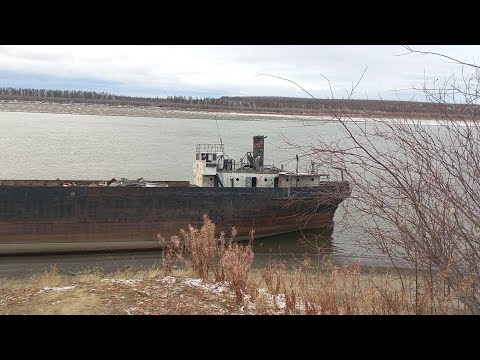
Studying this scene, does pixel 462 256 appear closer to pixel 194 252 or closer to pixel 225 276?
pixel 225 276

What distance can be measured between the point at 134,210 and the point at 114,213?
96 centimetres

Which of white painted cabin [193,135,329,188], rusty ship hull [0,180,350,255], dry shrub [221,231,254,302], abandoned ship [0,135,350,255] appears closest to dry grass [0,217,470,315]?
dry shrub [221,231,254,302]

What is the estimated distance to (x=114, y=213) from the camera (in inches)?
760

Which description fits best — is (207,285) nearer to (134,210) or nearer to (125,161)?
(134,210)

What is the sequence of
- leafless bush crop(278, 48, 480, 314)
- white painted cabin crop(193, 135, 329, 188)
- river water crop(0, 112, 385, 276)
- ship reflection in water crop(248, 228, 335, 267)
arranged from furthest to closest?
white painted cabin crop(193, 135, 329, 188) → river water crop(0, 112, 385, 276) → ship reflection in water crop(248, 228, 335, 267) → leafless bush crop(278, 48, 480, 314)

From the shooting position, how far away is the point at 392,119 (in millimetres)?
4809

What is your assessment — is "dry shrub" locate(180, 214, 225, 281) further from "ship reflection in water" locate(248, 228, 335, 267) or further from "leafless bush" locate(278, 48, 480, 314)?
"ship reflection in water" locate(248, 228, 335, 267)

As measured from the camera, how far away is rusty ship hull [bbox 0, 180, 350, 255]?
60.0 ft

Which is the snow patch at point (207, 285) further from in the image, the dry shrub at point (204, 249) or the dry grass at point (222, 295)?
the dry shrub at point (204, 249)

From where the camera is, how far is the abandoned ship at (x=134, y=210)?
60.2 feet

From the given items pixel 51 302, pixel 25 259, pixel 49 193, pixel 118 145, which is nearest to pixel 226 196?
pixel 49 193


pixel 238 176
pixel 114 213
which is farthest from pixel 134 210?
pixel 238 176
